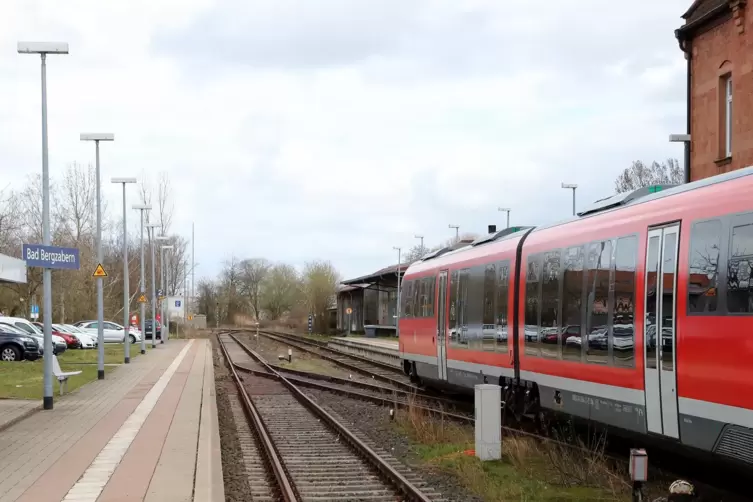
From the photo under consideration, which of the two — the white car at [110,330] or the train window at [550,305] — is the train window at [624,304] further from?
the white car at [110,330]

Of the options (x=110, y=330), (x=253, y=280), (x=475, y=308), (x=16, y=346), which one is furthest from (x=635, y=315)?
(x=253, y=280)

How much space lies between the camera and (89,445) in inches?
490

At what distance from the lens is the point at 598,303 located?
10742mm

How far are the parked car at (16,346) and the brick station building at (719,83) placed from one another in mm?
24308

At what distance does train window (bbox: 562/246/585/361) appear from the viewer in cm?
1134

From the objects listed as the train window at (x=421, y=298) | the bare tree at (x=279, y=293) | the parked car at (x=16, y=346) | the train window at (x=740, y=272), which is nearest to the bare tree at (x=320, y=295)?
the bare tree at (x=279, y=293)

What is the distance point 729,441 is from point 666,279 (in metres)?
1.90

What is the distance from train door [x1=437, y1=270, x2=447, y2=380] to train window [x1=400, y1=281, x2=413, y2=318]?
9.69ft

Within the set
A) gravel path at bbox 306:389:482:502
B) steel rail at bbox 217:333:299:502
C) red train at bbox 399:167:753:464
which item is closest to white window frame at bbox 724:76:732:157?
red train at bbox 399:167:753:464

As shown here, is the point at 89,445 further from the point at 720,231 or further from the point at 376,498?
the point at 720,231

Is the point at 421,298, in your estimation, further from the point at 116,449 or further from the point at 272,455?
the point at 116,449

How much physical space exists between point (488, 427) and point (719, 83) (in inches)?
645

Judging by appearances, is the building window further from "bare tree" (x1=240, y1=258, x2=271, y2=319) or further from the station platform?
"bare tree" (x1=240, y1=258, x2=271, y2=319)

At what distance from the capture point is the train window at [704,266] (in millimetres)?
8156
